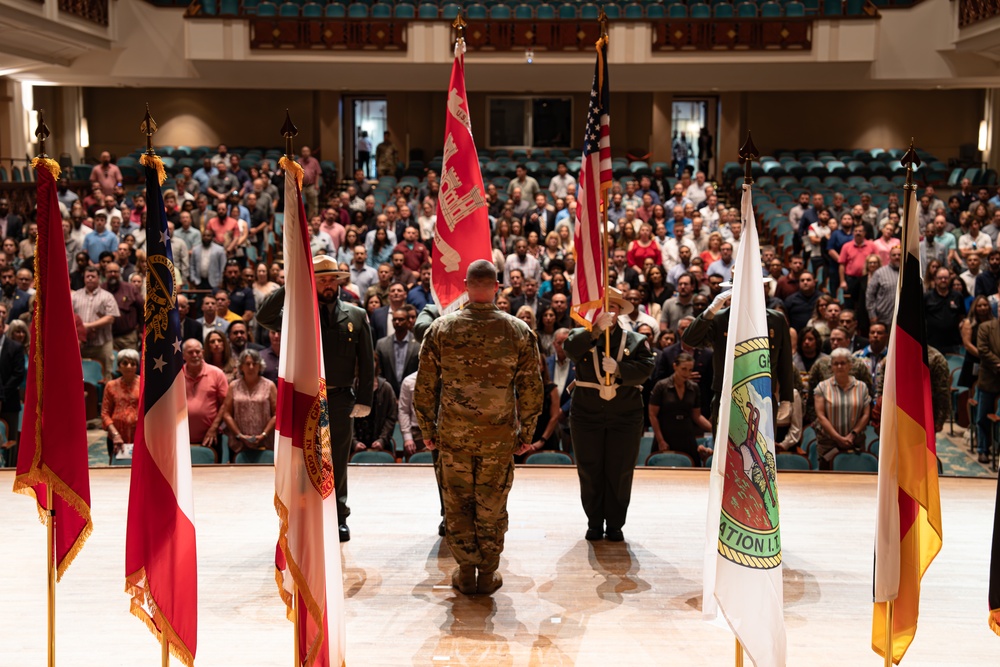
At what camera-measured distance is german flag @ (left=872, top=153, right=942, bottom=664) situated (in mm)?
4012

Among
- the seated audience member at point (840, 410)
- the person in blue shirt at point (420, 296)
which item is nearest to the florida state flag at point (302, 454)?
the seated audience member at point (840, 410)

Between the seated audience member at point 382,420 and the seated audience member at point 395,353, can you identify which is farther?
the seated audience member at point 395,353

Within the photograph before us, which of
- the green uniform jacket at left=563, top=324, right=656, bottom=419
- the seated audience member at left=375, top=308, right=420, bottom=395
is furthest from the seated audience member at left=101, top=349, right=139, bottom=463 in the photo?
the green uniform jacket at left=563, top=324, right=656, bottom=419

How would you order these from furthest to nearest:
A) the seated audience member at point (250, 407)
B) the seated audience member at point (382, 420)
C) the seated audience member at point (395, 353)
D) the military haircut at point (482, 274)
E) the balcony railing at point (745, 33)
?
the balcony railing at point (745, 33) → the seated audience member at point (395, 353) → the seated audience member at point (382, 420) → the seated audience member at point (250, 407) → the military haircut at point (482, 274)

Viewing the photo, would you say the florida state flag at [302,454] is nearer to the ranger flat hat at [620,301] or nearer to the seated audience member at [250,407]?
the ranger flat hat at [620,301]

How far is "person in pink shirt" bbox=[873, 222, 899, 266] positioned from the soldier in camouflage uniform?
7.58 m

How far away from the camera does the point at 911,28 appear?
17.0 meters

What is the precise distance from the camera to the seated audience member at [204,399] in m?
7.35

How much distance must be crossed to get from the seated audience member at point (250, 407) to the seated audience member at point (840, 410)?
3763 mm

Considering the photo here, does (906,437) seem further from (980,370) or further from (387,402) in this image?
(980,370)

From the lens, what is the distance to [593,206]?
5676 millimetres

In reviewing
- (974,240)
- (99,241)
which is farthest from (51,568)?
(974,240)

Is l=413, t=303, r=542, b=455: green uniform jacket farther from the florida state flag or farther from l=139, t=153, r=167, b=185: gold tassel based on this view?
l=139, t=153, r=167, b=185: gold tassel

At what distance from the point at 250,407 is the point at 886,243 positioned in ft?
24.5
